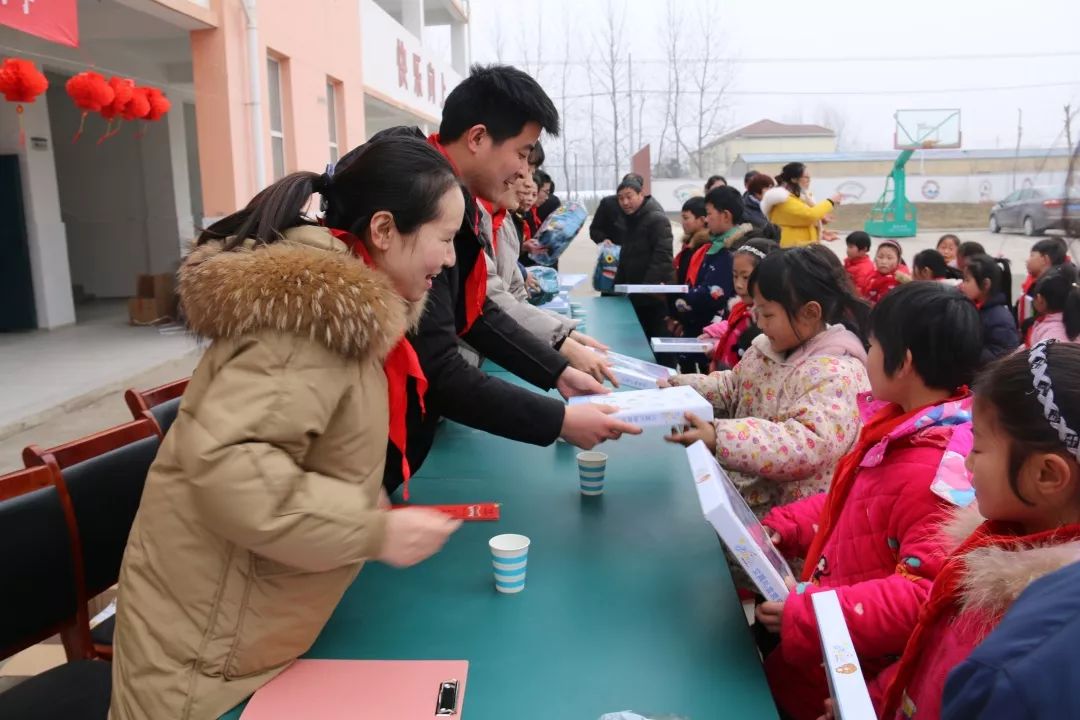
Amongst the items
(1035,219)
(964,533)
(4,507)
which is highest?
(1035,219)

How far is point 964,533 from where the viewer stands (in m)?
1.17

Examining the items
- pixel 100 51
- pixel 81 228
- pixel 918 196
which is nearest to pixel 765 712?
pixel 100 51

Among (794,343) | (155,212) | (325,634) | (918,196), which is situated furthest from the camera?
(918,196)

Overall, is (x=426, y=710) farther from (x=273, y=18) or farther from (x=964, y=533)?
(x=273, y=18)

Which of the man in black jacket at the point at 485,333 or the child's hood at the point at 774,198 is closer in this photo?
the man in black jacket at the point at 485,333

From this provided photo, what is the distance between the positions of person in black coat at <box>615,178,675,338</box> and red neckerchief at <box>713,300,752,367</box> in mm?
2065

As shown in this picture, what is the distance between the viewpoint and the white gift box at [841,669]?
920mm

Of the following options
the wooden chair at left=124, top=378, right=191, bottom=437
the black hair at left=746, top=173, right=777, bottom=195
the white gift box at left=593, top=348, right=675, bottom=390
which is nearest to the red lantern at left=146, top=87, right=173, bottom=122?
the black hair at left=746, top=173, right=777, bottom=195

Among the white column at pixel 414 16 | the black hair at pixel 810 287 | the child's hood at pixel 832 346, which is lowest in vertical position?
the child's hood at pixel 832 346

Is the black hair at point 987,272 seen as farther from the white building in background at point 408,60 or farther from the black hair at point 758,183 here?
the white building in background at point 408,60

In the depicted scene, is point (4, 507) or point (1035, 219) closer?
point (1035, 219)

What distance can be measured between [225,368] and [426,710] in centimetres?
54

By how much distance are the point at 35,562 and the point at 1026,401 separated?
1825 mm

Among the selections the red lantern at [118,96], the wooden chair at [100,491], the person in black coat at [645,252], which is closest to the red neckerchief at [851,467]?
the wooden chair at [100,491]
